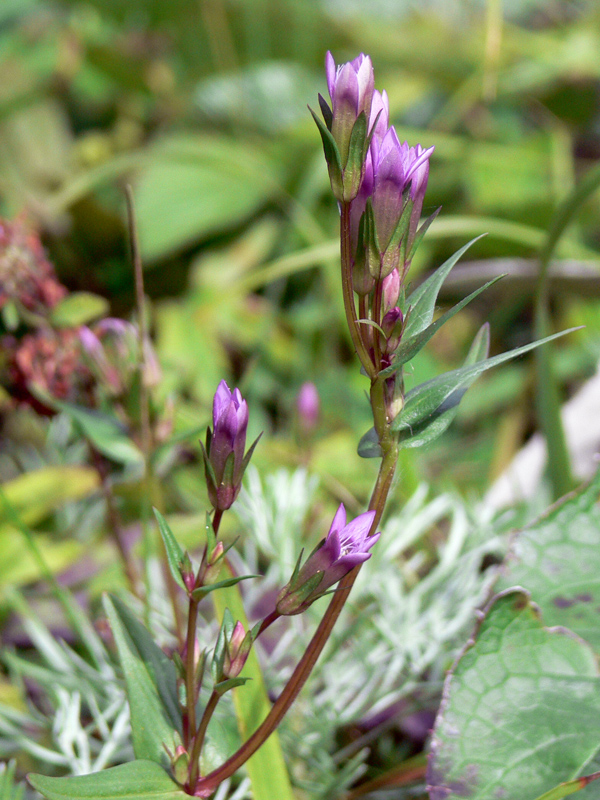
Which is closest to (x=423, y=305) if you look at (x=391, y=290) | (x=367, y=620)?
(x=391, y=290)

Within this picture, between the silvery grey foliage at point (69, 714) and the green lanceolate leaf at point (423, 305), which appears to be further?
the silvery grey foliage at point (69, 714)

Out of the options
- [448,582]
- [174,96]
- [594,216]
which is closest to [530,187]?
[594,216]

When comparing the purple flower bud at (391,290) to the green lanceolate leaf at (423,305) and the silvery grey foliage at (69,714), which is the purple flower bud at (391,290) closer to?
the green lanceolate leaf at (423,305)

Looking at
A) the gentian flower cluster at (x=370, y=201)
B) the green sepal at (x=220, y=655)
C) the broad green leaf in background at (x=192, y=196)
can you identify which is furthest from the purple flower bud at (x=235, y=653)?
the broad green leaf in background at (x=192, y=196)

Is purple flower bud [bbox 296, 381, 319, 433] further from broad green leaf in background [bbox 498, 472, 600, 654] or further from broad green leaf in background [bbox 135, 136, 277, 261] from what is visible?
broad green leaf in background [bbox 135, 136, 277, 261]

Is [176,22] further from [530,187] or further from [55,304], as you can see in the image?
[55,304]
